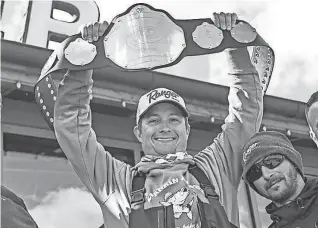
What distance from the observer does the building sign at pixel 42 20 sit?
4945 millimetres

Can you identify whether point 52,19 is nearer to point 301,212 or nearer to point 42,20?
point 42,20

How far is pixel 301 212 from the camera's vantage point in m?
2.39

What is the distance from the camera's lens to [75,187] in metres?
4.26

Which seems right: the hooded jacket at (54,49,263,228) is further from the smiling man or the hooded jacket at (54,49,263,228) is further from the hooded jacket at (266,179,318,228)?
the hooded jacket at (266,179,318,228)

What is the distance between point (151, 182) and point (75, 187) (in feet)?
6.10

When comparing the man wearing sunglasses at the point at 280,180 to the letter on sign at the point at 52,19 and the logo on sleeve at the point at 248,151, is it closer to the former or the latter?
the logo on sleeve at the point at 248,151

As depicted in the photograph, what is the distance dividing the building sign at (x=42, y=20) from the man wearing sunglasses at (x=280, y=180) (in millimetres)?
2756

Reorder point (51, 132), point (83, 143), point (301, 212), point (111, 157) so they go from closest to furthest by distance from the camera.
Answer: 1. point (301, 212)
2. point (83, 143)
3. point (111, 157)
4. point (51, 132)

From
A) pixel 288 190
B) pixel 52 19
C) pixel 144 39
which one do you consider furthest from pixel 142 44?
pixel 52 19

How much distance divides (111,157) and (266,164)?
0.81 meters

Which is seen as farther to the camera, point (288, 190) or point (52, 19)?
point (52, 19)

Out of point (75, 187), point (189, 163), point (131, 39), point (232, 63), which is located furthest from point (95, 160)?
point (75, 187)

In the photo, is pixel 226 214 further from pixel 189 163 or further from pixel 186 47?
pixel 186 47

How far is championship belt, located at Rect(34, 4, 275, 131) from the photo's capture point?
263 centimetres
